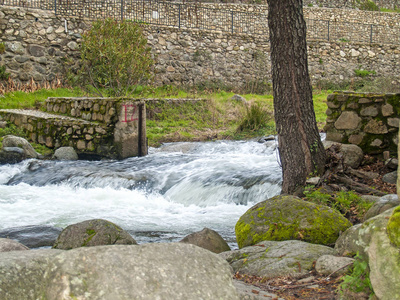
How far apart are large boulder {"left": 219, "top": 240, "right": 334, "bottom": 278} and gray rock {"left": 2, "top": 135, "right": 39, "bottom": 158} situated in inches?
307

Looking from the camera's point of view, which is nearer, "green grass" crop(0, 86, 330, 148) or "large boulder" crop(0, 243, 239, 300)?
"large boulder" crop(0, 243, 239, 300)

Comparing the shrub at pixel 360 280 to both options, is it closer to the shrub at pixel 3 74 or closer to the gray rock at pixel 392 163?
the gray rock at pixel 392 163

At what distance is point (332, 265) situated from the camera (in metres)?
3.17

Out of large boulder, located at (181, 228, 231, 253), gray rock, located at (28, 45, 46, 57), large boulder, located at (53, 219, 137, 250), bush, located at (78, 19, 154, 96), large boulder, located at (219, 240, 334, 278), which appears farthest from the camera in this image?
gray rock, located at (28, 45, 46, 57)

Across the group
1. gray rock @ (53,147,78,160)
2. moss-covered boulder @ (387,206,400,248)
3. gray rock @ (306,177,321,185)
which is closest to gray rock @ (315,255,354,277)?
moss-covered boulder @ (387,206,400,248)

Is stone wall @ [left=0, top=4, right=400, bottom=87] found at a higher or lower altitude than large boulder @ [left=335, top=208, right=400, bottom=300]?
higher

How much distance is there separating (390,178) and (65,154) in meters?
7.30

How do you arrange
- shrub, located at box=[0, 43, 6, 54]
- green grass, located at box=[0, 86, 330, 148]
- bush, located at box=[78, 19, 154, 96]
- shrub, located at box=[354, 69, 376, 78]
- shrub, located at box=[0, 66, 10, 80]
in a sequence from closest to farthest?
green grass, located at box=[0, 86, 330, 148] → bush, located at box=[78, 19, 154, 96] → shrub, located at box=[0, 66, 10, 80] → shrub, located at box=[0, 43, 6, 54] → shrub, located at box=[354, 69, 376, 78]

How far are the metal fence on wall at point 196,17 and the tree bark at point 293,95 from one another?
1232 cm

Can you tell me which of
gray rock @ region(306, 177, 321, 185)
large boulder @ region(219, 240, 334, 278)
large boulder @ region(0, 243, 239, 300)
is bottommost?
large boulder @ region(219, 240, 334, 278)

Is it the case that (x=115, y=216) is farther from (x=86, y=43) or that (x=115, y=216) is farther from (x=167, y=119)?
(x=86, y=43)

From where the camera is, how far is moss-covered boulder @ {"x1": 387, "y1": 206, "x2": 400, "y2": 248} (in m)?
1.91

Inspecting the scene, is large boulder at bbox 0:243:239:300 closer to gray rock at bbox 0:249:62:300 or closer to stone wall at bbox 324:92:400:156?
gray rock at bbox 0:249:62:300

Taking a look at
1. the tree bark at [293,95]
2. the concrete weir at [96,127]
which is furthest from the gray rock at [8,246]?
the concrete weir at [96,127]
